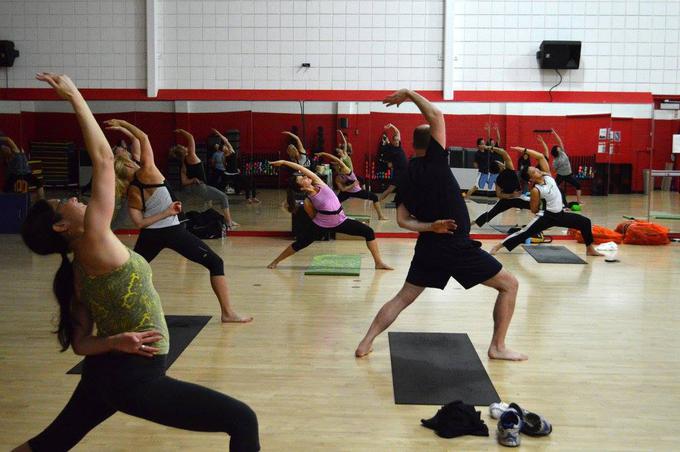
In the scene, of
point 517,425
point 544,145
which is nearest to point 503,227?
point 544,145

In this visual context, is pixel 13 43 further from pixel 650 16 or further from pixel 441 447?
pixel 441 447

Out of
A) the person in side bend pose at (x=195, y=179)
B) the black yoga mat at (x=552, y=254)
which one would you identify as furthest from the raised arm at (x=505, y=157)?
the person in side bend pose at (x=195, y=179)

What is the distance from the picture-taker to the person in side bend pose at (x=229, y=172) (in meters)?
12.0

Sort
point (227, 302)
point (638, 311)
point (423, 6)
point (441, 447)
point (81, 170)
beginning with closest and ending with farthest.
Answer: point (441, 447), point (227, 302), point (638, 311), point (81, 170), point (423, 6)

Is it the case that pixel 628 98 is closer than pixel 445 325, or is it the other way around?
pixel 445 325

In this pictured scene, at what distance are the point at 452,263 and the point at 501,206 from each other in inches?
249

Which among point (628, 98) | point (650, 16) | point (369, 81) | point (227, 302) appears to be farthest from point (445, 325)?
point (650, 16)

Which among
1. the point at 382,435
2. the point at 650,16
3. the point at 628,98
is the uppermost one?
the point at 650,16

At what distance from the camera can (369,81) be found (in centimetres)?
1379

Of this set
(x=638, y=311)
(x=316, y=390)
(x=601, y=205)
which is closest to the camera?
(x=316, y=390)

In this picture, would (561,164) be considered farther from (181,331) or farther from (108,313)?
(108,313)

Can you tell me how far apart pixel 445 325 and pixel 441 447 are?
2.48 metres

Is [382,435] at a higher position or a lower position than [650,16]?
lower

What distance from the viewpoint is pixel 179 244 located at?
603 centimetres
